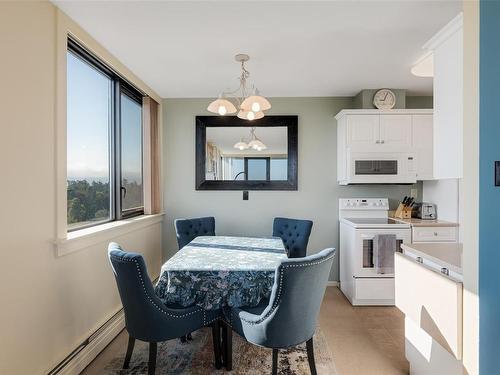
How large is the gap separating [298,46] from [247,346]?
2.51m

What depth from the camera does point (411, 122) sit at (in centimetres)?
357

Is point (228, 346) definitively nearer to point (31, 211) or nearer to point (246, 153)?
point (31, 211)

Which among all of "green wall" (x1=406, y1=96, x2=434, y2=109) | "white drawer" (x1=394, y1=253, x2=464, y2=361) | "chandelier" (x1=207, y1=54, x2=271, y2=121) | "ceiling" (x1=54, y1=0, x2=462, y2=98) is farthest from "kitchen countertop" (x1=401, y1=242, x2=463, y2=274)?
"green wall" (x1=406, y1=96, x2=434, y2=109)

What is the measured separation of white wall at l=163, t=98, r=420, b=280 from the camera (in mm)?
3990

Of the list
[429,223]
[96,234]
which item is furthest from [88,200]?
[429,223]

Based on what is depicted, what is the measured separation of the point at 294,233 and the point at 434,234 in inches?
59.0

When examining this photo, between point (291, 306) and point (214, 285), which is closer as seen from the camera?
point (291, 306)

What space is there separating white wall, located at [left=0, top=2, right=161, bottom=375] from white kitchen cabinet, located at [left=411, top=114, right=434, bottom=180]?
359 centimetres

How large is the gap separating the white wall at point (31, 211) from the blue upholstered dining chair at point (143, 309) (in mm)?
435

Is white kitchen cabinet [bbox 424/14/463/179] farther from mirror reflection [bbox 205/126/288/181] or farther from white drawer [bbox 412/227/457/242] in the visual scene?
mirror reflection [bbox 205/126/288/181]

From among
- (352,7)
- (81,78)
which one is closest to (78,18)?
(81,78)

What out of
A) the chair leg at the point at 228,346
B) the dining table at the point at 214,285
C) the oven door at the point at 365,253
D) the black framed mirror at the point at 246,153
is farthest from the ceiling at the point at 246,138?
the chair leg at the point at 228,346

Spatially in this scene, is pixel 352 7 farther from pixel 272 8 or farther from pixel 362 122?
pixel 362 122

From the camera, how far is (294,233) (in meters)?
3.57
